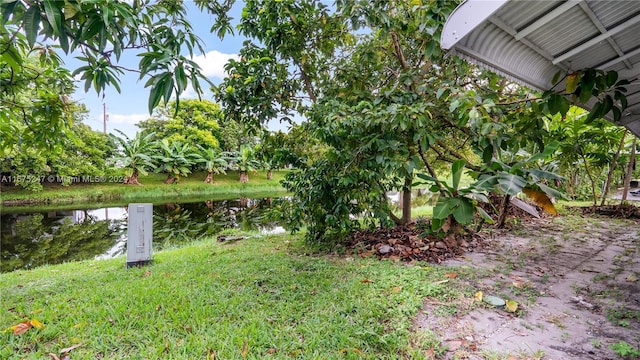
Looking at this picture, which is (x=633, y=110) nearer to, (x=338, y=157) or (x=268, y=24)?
(x=338, y=157)

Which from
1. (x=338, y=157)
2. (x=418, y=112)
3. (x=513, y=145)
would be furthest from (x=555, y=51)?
(x=338, y=157)

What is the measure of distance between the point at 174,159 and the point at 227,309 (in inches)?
573

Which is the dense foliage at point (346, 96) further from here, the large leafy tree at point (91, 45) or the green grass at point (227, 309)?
the green grass at point (227, 309)

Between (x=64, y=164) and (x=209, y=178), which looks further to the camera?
(x=209, y=178)

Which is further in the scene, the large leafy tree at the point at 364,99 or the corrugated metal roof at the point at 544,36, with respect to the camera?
the large leafy tree at the point at 364,99

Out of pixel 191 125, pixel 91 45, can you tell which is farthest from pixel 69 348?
pixel 191 125

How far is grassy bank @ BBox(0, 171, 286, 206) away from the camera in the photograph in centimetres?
1188

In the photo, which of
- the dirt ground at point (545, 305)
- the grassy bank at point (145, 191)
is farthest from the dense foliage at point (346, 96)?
the grassy bank at point (145, 191)

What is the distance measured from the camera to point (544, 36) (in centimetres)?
185

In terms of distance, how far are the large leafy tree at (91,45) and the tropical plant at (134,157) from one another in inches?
508

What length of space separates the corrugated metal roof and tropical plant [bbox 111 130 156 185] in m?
15.1

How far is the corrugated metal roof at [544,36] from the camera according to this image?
154 cm

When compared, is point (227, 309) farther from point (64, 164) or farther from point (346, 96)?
point (64, 164)

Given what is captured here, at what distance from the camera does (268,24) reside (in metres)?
3.64
